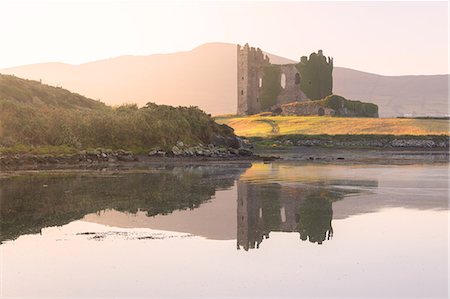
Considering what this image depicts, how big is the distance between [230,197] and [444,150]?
1927 inches

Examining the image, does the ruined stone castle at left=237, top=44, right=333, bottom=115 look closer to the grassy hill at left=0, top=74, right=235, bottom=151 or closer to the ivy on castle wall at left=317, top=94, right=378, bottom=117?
the ivy on castle wall at left=317, top=94, right=378, bottom=117

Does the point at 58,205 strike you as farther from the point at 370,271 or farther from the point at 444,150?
the point at 444,150

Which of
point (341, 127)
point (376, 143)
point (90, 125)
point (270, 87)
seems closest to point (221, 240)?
point (90, 125)

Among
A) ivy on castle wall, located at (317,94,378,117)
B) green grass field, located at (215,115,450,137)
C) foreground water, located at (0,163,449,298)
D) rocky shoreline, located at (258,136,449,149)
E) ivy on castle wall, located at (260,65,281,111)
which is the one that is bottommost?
foreground water, located at (0,163,449,298)

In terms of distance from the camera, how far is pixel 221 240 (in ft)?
44.3

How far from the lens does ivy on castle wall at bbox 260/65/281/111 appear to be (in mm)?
113500

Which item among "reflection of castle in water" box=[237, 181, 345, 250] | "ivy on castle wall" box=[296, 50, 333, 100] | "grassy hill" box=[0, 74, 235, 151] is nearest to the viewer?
"reflection of castle in water" box=[237, 181, 345, 250]

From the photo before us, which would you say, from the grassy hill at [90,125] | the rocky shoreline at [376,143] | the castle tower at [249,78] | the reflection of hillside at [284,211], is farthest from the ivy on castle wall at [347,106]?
the reflection of hillside at [284,211]

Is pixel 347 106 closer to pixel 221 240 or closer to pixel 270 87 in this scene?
pixel 270 87

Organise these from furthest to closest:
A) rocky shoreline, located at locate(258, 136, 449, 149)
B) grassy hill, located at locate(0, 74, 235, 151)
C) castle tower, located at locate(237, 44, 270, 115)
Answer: castle tower, located at locate(237, 44, 270, 115), rocky shoreline, located at locate(258, 136, 449, 149), grassy hill, located at locate(0, 74, 235, 151)

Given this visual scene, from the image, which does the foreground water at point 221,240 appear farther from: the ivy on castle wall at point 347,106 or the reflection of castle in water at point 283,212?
the ivy on castle wall at point 347,106

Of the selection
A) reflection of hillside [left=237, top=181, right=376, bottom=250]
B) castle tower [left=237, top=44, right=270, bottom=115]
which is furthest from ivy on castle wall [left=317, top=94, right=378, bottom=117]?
reflection of hillside [left=237, top=181, right=376, bottom=250]

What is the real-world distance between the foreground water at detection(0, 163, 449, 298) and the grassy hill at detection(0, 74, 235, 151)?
58.5 feet

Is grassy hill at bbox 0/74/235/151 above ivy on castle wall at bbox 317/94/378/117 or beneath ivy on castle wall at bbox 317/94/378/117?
beneath
